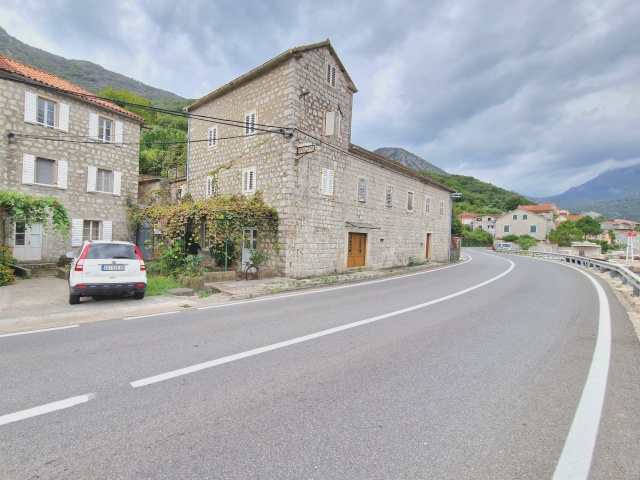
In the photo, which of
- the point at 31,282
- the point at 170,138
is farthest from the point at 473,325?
the point at 170,138

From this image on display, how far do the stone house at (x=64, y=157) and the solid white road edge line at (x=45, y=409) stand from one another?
47.0ft

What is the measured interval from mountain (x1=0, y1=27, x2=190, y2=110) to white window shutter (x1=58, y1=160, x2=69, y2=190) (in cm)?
6550

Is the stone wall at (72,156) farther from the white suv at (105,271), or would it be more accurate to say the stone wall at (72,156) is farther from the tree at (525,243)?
the tree at (525,243)

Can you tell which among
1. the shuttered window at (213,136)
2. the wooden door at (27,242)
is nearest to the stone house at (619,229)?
the shuttered window at (213,136)

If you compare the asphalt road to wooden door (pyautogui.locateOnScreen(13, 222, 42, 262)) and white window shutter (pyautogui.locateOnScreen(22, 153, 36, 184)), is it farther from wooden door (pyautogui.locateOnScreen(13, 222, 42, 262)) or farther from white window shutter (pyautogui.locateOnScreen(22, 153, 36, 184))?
white window shutter (pyautogui.locateOnScreen(22, 153, 36, 184))

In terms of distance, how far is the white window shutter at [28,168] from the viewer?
573 inches

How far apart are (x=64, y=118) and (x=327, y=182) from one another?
13000 mm

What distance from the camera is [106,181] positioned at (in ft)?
58.3

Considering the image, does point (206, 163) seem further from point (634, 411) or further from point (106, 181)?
point (634, 411)

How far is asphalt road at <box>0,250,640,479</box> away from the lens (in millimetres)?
2398

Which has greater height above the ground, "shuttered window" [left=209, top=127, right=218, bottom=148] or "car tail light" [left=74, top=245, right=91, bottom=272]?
"shuttered window" [left=209, top=127, right=218, bottom=148]

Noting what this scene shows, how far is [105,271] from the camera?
801 cm

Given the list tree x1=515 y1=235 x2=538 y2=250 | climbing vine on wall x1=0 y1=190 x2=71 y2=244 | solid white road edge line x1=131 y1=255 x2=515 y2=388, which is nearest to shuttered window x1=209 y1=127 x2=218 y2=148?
climbing vine on wall x1=0 y1=190 x2=71 y2=244

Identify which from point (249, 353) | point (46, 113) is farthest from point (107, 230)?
point (249, 353)
